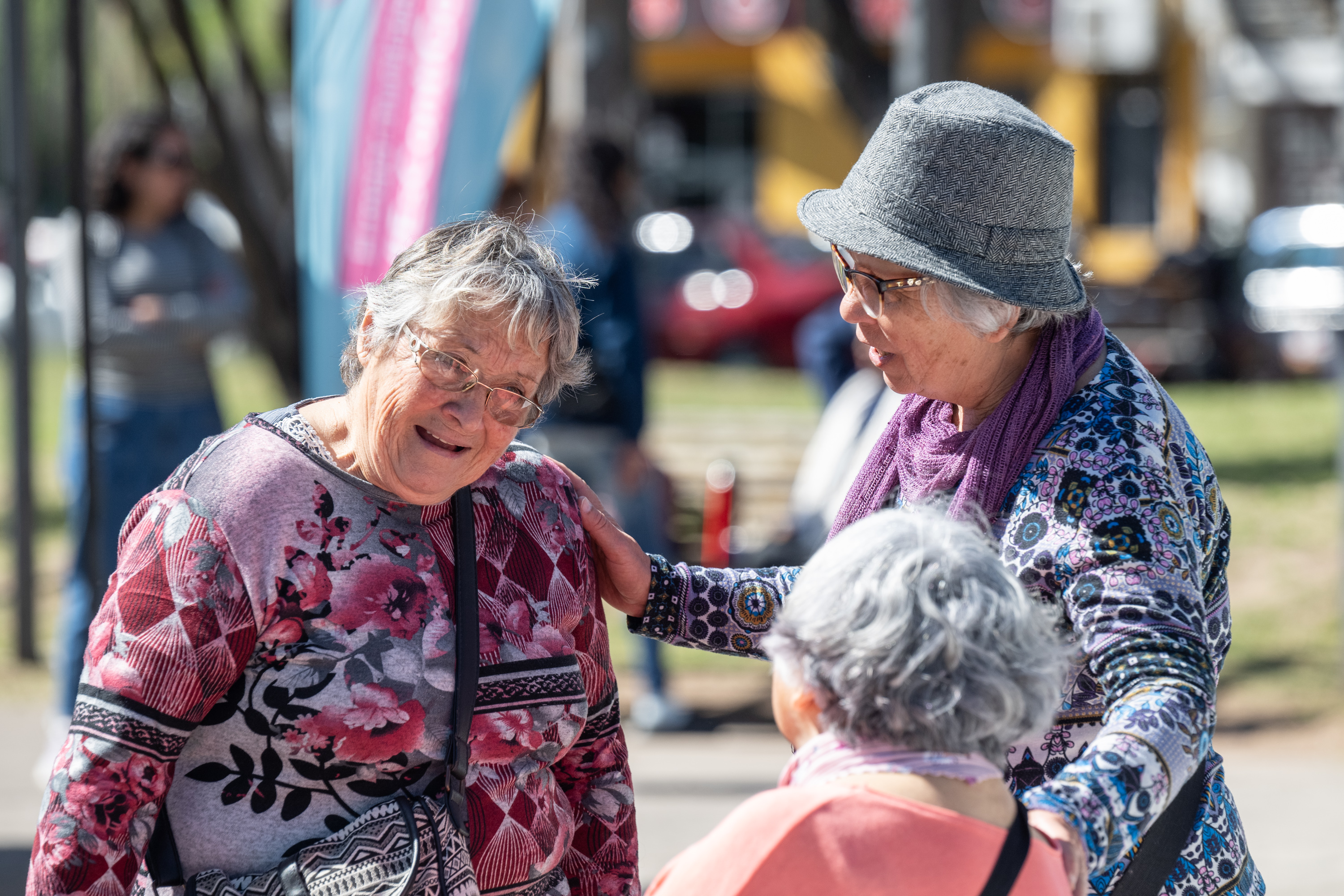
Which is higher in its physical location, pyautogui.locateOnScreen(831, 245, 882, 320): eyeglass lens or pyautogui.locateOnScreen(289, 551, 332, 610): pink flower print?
pyautogui.locateOnScreen(831, 245, 882, 320): eyeglass lens

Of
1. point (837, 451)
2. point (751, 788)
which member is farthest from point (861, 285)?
point (751, 788)

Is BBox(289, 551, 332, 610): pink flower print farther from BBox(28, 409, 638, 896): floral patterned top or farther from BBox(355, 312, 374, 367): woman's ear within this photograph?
BBox(355, 312, 374, 367): woman's ear

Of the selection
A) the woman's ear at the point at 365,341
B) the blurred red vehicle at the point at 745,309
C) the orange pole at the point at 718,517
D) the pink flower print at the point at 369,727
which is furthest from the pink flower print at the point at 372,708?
the blurred red vehicle at the point at 745,309

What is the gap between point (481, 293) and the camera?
6.88ft

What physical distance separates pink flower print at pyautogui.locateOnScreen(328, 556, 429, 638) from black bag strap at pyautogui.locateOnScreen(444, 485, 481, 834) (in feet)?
0.19

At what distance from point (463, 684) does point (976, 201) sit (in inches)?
37.5

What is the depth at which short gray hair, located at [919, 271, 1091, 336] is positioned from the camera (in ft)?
7.02

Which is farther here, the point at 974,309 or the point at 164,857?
the point at 974,309

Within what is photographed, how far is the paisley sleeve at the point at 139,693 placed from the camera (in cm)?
193

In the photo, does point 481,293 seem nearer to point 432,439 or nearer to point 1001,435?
point 432,439

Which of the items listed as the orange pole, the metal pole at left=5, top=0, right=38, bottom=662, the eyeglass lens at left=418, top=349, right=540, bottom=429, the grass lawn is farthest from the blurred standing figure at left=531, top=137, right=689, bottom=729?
the eyeglass lens at left=418, top=349, right=540, bottom=429

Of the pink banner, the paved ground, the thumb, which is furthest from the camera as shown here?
the pink banner

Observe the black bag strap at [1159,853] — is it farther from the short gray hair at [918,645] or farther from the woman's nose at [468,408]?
the woman's nose at [468,408]

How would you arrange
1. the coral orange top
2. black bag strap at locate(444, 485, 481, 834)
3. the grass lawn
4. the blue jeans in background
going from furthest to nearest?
the grass lawn < the blue jeans in background < black bag strap at locate(444, 485, 481, 834) < the coral orange top
